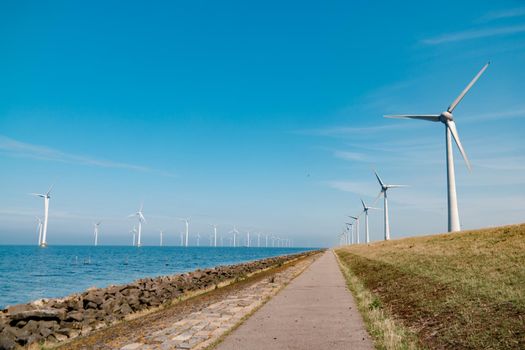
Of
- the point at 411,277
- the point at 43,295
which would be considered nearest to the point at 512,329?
the point at 411,277

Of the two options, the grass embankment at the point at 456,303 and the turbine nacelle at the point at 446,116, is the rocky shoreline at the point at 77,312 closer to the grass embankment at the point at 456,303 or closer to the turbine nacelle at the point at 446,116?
the grass embankment at the point at 456,303

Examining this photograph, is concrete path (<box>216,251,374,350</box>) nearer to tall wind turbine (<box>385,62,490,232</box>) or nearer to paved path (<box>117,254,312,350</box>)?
paved path (<box>117,254,312,350</box>)

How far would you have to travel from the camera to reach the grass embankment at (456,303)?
9.90 meters

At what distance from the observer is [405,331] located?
37.4ft

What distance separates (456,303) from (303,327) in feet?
15.6

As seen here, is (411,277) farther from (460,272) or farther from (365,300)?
(365,300)

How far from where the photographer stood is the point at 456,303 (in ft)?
42.3

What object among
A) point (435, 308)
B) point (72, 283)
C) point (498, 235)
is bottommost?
point (72, 283)

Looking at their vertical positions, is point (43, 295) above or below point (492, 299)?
below

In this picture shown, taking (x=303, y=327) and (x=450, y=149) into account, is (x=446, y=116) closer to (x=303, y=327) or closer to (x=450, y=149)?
(x=450, y=149)

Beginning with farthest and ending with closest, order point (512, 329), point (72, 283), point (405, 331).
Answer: point (72, 283) → point (405, 331) → point (512, 329)

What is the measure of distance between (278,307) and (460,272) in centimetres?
814

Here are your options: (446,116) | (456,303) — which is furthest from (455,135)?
(456,303)

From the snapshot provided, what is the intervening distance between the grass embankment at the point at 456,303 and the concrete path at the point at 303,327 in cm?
57
